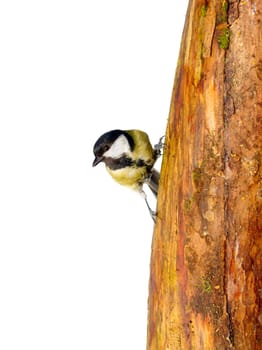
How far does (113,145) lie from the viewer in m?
2.13

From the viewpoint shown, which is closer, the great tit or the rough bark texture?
the rough bark texture

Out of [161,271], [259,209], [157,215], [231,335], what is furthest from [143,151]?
[231,335]

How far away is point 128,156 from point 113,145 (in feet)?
0.22

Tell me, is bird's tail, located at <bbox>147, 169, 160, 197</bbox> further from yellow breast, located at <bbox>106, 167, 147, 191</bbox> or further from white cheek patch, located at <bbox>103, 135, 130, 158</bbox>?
white cheek patch, located at <bbox>103, 135, 130, 158</bbox>

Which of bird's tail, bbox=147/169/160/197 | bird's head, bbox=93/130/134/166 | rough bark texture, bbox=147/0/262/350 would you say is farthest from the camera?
bird's tail, bbox=147/169/160/197

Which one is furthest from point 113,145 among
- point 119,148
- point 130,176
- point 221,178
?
point 221,178

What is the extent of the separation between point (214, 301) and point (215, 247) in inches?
5.9

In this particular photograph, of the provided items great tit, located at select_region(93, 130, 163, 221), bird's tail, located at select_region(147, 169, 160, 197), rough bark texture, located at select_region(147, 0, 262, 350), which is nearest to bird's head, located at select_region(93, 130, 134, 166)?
great tit, located at select_region(93, 130, 163, 221)

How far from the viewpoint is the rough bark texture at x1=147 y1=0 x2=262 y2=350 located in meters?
1.68

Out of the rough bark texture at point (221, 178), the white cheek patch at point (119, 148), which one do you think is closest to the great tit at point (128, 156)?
the white cheek patch at point (119, 148)

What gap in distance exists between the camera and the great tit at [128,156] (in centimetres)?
213

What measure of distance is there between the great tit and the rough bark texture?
37 centimetres

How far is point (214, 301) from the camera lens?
172cm

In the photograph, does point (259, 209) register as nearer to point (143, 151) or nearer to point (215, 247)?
point (215, 247)
